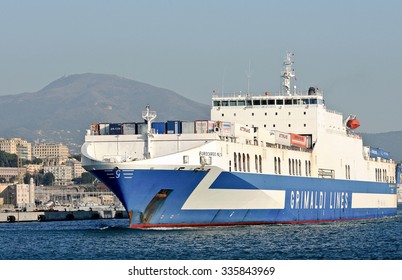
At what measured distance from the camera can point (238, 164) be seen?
60656 millimetres

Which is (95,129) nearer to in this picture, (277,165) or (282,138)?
(277,165)

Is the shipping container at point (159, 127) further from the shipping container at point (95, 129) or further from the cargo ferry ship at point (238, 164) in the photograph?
the shipping container at point (95, 129)

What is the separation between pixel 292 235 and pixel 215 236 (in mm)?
5121

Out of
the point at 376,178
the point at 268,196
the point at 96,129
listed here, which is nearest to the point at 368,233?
the point at 268,196

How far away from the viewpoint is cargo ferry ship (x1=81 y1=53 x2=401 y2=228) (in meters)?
56.0

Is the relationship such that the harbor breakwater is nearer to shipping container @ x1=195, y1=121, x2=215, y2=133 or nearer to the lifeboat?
the lifeboat

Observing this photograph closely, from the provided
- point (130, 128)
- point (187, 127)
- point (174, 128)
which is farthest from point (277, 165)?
point (130, 128)

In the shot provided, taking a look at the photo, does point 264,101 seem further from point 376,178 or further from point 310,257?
point 310,257

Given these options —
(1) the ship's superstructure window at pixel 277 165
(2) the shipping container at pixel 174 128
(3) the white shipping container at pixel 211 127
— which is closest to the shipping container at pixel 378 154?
(1) the ship's superstructure window at pixel 277 165

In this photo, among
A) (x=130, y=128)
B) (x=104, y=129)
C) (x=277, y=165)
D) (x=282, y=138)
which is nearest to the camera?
(x=130, y=128)

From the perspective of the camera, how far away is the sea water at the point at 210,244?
149 feet

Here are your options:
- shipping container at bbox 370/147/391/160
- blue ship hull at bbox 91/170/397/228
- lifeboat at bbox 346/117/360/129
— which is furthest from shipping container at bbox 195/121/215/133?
shipping container at bbox 370/147/391/160

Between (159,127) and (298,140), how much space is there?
1506cm

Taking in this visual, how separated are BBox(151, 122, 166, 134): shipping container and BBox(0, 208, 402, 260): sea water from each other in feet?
17.8
